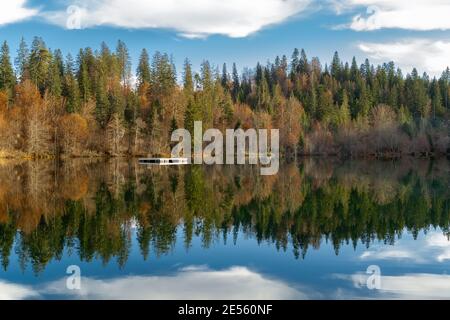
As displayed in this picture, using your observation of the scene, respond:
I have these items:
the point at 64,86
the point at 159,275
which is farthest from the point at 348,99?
the point at 159,275

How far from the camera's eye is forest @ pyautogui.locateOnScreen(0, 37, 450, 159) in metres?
84.2

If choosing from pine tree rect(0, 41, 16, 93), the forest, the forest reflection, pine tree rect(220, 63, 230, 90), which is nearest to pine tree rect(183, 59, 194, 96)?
the forest

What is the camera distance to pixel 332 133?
114m

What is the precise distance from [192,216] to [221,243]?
218 inches

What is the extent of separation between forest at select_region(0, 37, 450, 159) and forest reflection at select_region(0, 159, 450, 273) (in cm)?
4929

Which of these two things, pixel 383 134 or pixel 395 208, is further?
pixel 383 134

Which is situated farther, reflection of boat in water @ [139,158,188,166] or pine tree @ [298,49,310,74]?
pine tree @ [298,49,310,74]

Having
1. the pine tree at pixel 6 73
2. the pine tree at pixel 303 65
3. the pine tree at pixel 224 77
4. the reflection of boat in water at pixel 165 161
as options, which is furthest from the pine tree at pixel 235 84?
the reflection of boat in water at pixel 165 161

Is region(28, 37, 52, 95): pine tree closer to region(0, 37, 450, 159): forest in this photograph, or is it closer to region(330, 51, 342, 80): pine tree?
region(0, 37, 450, 159): forest

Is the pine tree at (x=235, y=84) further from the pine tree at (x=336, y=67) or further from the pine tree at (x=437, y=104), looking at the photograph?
the pine tree at (x=437, y=104)

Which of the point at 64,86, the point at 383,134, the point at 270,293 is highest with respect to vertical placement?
the point at 64,86
